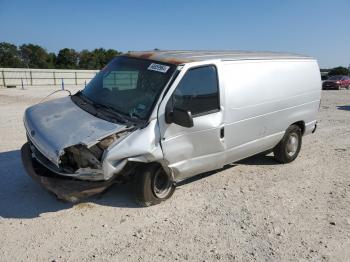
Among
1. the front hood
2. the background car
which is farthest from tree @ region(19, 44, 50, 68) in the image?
the front hood

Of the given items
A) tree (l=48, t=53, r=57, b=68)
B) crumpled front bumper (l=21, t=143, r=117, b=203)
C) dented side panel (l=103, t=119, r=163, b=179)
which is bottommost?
tree (l=48, t=53, r=57, b=68)

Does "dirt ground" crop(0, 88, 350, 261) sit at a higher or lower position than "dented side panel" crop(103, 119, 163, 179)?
lower

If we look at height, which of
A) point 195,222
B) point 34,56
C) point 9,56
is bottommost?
point 34,56

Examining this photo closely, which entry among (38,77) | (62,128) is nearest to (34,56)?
(38,77)

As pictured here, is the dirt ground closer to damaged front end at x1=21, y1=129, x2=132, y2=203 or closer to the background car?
damaged front end at x1=21, y1=129, x2=132, y2=203

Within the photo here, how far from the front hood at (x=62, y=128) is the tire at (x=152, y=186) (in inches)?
27.3

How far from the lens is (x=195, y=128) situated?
4898 mm

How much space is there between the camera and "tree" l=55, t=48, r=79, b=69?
265 ft

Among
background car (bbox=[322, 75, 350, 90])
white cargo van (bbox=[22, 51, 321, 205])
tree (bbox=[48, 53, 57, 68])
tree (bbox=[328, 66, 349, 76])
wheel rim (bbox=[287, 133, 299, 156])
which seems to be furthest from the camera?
tree (bbox=[48, 53, 57, 68])

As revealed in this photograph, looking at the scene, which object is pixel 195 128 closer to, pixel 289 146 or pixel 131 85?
pixel 131 85

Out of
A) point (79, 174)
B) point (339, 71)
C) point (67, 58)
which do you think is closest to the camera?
point (79, 174)

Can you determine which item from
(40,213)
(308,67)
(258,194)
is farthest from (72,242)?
(308,67)

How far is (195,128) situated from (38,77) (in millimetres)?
43407

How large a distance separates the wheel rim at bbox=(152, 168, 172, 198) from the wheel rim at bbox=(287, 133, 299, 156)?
9.84 feet
